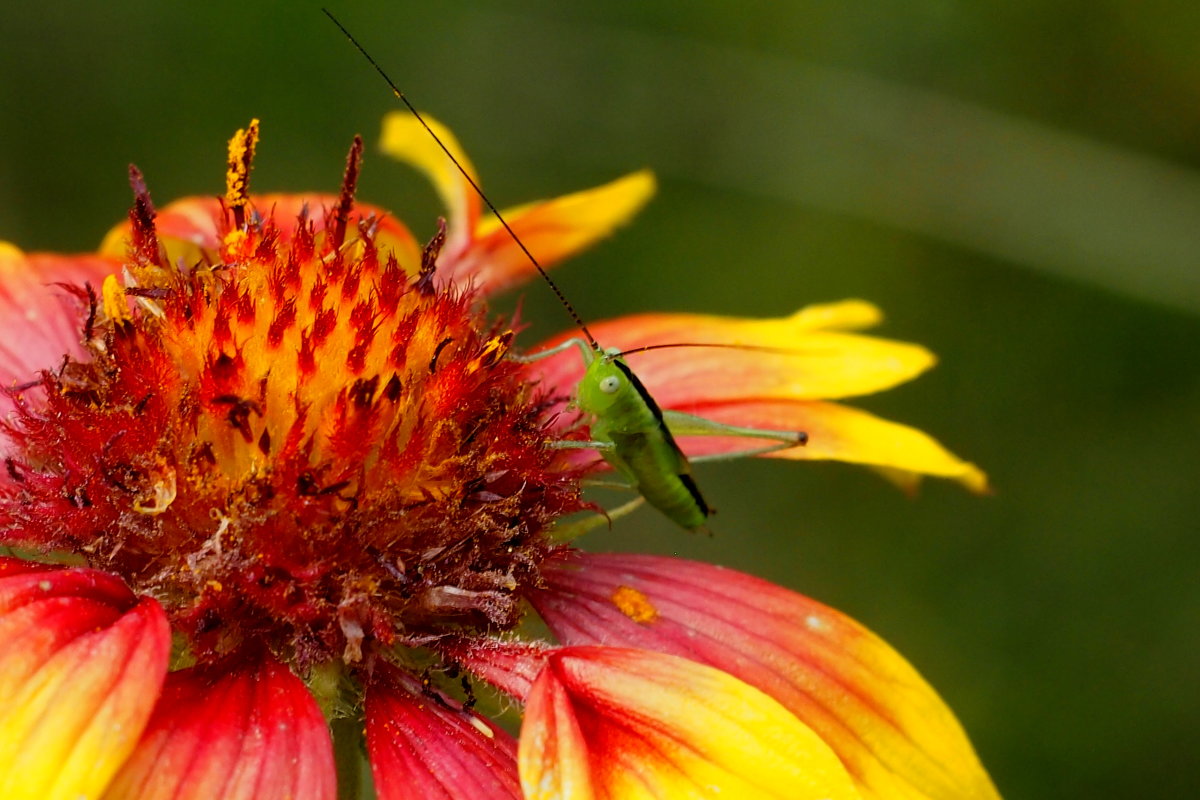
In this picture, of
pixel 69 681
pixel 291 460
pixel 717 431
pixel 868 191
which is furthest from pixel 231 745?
pixel 868 191

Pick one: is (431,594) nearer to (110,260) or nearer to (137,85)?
(110,260)

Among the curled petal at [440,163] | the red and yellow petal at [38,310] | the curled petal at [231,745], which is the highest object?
the curled petal at [440,163]

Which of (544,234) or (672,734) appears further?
(544,234)

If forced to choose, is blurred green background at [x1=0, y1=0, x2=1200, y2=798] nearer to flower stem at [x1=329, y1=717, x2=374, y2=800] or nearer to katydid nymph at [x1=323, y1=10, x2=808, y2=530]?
katydid nymph at [x1=323, y1=10, x2=808, y2=530]

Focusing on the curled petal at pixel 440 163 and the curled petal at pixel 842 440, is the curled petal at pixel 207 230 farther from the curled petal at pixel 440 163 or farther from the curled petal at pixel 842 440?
the curled petal at pixel 842 440

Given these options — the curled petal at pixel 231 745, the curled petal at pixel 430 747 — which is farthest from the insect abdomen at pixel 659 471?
the curled petal at pixel 231 745

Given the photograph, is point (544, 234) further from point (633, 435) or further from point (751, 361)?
point (633, 435)
